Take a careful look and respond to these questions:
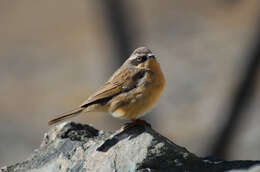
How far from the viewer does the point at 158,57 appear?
20312mm

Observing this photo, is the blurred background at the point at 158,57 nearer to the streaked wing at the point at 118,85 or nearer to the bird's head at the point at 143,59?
the bird's head at the point at 143,59

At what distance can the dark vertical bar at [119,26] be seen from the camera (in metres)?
12.3

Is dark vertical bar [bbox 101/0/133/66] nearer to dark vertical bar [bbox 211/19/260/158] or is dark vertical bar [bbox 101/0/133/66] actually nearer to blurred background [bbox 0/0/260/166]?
blurred background [bbox 0/0/260/166]

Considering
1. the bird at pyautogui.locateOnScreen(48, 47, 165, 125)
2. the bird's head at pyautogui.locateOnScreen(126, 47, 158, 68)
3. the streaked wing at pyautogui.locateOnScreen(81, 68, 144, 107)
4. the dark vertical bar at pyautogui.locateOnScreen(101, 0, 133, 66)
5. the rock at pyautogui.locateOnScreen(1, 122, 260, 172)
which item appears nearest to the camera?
the rock at pyautogui.locateOnScreen(1, 122, 260, 172)

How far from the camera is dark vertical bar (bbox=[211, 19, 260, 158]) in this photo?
10727 mm

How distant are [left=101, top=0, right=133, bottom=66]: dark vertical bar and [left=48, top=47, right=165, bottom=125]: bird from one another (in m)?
5.10

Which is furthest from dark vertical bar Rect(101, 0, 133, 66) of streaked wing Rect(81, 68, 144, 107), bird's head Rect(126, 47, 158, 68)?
streaked wing Rect(81, 68, 144, 107)

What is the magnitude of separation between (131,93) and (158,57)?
1344 cm

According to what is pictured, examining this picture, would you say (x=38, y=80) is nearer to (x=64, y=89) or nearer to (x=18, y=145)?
(x=64, y=89)

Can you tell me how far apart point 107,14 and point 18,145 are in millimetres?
5887

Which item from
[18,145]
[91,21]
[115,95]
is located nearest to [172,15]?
[91,21]

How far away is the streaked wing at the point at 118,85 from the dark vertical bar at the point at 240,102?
4073 millimetres

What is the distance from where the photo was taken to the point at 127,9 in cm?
Result: 1236

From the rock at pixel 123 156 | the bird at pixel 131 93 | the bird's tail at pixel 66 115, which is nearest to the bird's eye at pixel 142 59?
the bird at pixel 131 93
